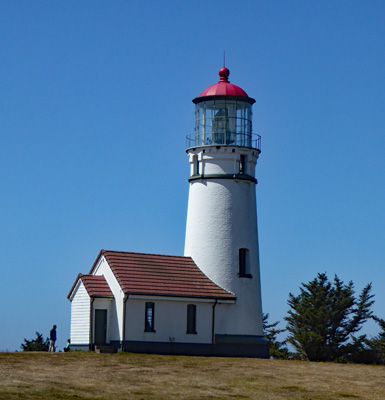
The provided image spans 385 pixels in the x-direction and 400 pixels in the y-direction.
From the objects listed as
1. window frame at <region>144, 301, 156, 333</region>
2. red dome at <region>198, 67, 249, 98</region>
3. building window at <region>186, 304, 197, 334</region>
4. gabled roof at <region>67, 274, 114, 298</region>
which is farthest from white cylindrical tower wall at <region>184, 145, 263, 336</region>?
gabled roof at <region>67, 274, 114, 298</region>

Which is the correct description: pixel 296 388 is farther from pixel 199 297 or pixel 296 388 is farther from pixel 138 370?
pixel 199 297

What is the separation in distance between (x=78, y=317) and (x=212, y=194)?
835cm

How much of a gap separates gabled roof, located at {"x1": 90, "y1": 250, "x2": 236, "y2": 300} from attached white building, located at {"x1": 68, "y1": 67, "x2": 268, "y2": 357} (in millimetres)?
53

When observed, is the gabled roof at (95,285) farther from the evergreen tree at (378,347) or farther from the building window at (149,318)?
the evergreen tree at (378,347)

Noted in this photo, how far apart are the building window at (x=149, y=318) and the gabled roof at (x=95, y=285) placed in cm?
173

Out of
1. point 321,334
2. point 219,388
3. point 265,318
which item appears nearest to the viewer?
point 219,388

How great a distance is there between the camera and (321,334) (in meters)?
52.1

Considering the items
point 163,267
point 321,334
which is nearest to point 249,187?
point 163,267

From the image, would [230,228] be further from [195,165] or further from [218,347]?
[218,347]

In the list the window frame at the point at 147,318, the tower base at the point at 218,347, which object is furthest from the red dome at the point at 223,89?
the tower base at the point at 218,347

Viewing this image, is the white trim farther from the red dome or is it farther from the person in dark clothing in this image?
the red dome

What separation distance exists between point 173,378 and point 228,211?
42.4 feet

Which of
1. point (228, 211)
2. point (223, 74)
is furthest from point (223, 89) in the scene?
point (228, 211)

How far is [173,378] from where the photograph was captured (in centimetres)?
3231
